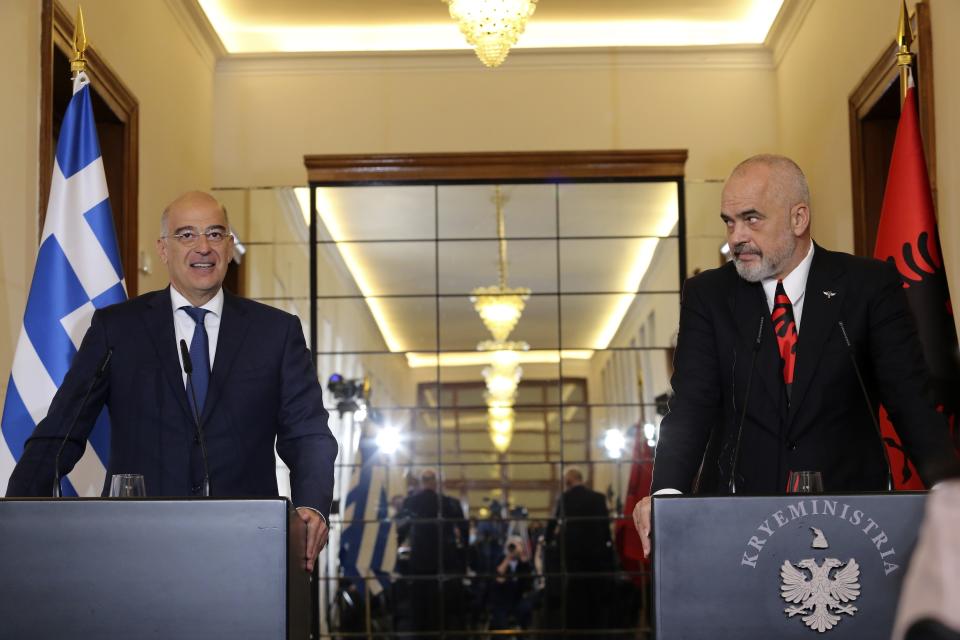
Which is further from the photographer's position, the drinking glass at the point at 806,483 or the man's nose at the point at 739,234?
the man's nose at the point at 739,234

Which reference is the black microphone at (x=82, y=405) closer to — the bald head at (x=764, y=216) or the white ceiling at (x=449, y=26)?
the bald head at (x=764, y=216)

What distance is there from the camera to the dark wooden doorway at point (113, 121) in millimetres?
5289

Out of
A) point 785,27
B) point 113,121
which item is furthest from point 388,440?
point 785,27

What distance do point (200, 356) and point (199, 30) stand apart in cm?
534

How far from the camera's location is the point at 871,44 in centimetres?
618

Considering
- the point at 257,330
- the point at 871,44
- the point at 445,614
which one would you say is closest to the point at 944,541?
the point at 257,330

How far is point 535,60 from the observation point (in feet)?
26.9

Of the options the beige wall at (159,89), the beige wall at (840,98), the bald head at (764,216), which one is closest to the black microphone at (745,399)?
the bald head at (764,216)

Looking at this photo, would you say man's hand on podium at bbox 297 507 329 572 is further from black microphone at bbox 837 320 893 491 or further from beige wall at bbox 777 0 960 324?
beige wall at bbox 777 0 960 324

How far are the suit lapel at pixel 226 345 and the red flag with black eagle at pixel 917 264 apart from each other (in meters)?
2.37

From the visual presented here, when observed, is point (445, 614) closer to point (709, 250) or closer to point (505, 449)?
point (505, 449)

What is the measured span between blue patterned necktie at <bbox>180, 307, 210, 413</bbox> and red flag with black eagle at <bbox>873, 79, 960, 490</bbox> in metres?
2.45

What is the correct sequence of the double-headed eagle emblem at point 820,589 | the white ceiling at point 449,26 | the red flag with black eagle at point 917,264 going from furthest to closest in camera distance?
1. the white ceiling at point 449,26
2. the red flag with black eagle at point 917,264
3. the double-headed eagle emblem at point 820,589

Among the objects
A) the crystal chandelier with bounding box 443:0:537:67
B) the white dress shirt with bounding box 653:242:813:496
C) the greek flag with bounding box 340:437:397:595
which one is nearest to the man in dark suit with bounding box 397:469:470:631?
the greek flag with bounding box 340:437:397:595
